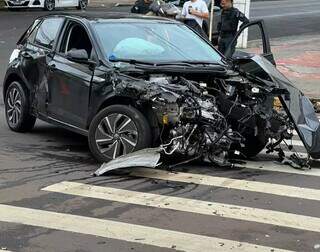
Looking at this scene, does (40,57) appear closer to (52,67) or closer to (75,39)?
(52,67)

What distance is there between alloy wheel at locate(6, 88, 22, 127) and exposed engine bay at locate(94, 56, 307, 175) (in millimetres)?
2448

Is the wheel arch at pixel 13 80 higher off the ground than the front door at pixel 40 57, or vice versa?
the front door at pixel 40 57

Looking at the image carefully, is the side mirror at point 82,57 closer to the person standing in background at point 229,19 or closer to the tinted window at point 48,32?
the tinted window at point 48,32

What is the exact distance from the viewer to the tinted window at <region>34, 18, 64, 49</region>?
8578mm

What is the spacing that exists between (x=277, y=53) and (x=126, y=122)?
36.6 feet

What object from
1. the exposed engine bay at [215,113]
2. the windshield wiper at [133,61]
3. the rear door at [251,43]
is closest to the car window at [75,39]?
the windshield wiper at [133,61]

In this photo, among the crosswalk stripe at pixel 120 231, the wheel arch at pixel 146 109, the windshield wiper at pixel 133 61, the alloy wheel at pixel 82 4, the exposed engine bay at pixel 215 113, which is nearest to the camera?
the crosswalk stripe at pixel 120 231

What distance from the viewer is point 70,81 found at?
7.82 meters

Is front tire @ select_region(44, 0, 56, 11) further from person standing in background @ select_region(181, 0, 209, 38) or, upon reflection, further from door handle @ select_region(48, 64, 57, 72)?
door handle @ select_region(48, 64, 57, 72)

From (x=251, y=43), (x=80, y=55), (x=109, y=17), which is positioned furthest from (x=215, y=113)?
(x=251, y=43)

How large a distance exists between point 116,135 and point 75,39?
5.61 ft

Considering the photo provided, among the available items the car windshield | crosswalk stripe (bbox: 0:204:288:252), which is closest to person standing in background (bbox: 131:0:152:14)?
the car windshield

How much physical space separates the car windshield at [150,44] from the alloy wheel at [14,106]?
191cm

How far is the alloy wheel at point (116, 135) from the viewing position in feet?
23.1
